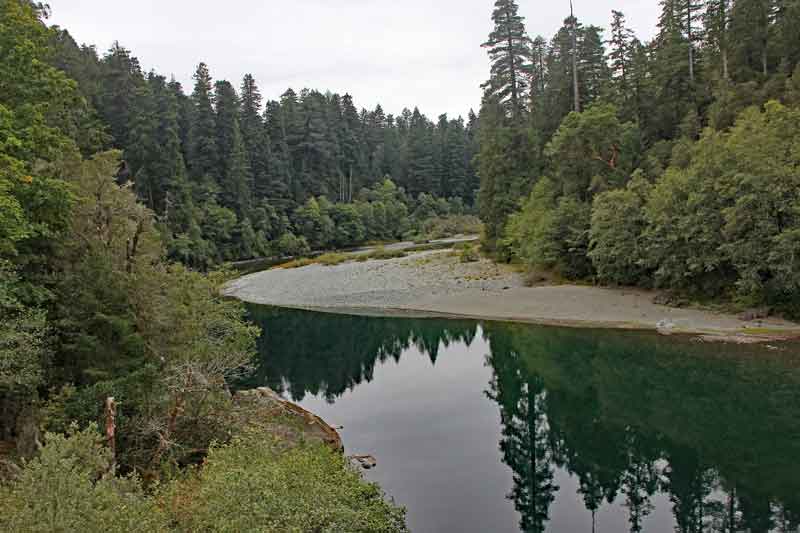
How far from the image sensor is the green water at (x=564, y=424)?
12.3m

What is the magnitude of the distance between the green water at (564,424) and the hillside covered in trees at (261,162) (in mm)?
18068

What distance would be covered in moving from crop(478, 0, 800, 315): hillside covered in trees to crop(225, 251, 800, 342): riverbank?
175 cm

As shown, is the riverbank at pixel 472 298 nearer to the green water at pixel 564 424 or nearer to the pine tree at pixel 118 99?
the green water at pixel 564 424

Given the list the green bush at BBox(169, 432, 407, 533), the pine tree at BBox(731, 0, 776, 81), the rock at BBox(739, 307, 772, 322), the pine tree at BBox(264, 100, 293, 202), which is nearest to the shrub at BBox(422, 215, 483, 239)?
the pine tree at BBox(264, 100, 293, 202)

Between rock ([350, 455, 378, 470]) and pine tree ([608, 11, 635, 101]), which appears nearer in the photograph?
rock ([350, 455, 378, 470])

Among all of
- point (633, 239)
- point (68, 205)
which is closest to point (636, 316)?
point (633, 239)

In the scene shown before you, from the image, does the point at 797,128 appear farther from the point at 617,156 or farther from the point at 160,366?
the point at 160,366

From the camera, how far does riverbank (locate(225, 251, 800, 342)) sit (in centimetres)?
2528

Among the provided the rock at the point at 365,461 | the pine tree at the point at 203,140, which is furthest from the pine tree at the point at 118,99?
the rock at the point at 365,461

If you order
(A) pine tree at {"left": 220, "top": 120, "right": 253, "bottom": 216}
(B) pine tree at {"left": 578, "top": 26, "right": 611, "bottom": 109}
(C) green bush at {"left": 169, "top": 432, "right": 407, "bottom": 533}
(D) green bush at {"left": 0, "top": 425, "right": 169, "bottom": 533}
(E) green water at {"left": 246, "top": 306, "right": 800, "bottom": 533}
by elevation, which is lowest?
(E) green water at {"left": 246, "top": 306, "right": 800, "bottom": 533}

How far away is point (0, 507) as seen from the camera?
7.01 m

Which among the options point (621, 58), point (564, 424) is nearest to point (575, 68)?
point (621, 58)

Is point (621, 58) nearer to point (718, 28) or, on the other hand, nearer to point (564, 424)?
point (718, 28)

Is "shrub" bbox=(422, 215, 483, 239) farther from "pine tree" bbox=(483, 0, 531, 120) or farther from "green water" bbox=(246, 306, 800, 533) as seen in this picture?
"green water" bbox=(246, 306, 800, 533)
